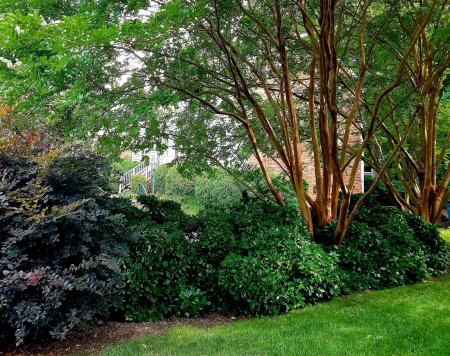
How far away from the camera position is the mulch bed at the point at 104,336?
382 centimetres

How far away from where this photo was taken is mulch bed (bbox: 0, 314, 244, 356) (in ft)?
12.5

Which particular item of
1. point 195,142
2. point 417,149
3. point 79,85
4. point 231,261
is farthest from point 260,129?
point 79,85

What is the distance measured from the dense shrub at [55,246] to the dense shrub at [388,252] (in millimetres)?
3609

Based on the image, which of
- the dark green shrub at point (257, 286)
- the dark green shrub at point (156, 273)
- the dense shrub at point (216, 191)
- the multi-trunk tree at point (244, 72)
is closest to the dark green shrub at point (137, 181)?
the dense shrub at point (216, 191)

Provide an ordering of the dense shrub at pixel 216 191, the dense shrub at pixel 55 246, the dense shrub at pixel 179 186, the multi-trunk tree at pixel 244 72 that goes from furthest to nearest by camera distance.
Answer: the dense shrub at pixel 179 186
the dense shrub at pixel 216 191
the multi-trunk tree at pixel 244 72
the dense shrub at pixel 55 246

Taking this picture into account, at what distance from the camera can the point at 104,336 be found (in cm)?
417

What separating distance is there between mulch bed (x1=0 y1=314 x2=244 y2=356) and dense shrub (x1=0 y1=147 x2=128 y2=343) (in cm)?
17

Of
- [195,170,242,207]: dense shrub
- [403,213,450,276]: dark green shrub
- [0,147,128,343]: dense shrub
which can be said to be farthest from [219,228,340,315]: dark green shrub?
[195,170,242,207]: dense shrub

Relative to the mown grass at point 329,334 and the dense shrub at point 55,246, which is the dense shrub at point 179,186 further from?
the dense shrub at point 55,246

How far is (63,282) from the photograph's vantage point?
3590 millimetres

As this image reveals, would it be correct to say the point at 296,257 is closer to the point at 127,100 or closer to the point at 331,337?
the point at 331,337

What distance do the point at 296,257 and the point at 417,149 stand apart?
17.2ft

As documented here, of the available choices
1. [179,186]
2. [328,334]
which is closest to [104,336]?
[328,334]

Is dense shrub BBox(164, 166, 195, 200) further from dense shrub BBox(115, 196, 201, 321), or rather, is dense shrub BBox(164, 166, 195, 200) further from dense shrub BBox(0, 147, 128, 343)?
dense shrub BBox(0, 147, 128, 343)
